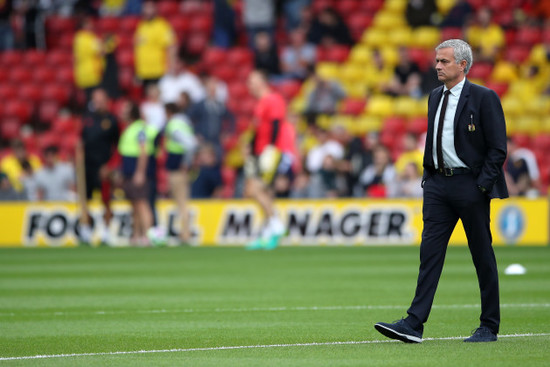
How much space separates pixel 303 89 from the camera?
1080 inches

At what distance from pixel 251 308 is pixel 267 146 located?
343 inches

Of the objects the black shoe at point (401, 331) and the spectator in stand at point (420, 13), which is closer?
the black shoe at point (401, 331)

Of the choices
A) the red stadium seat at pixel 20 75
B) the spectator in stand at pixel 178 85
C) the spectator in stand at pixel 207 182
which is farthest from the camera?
the red stadium seat at pixel 20 75

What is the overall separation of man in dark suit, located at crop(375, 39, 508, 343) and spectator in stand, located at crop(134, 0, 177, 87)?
789 inches

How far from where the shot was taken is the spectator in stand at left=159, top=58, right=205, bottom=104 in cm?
2641

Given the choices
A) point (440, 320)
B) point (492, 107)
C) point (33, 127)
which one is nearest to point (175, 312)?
point (440, 320)

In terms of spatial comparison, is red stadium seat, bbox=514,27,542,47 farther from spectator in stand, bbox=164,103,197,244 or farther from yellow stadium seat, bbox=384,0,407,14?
spectator in stand, bbox=164,103,197,244

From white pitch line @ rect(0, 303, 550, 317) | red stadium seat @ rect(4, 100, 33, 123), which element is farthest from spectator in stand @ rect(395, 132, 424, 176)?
white pitch line @ rect(0, 303, 550, 317)

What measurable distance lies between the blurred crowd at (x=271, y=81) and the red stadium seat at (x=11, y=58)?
414 mm

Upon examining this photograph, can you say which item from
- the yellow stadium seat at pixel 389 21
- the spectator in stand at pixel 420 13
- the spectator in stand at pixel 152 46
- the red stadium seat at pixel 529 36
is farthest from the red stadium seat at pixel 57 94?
the red stadium seat at pixel 529 36

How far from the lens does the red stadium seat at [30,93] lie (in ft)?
97.0

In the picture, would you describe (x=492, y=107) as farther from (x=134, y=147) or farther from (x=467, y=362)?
(x=134, y=147)

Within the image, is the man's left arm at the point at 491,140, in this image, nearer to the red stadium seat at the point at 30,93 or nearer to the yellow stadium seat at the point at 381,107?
the yellow stadium seat at the point at 381,107

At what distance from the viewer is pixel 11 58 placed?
30531mm
